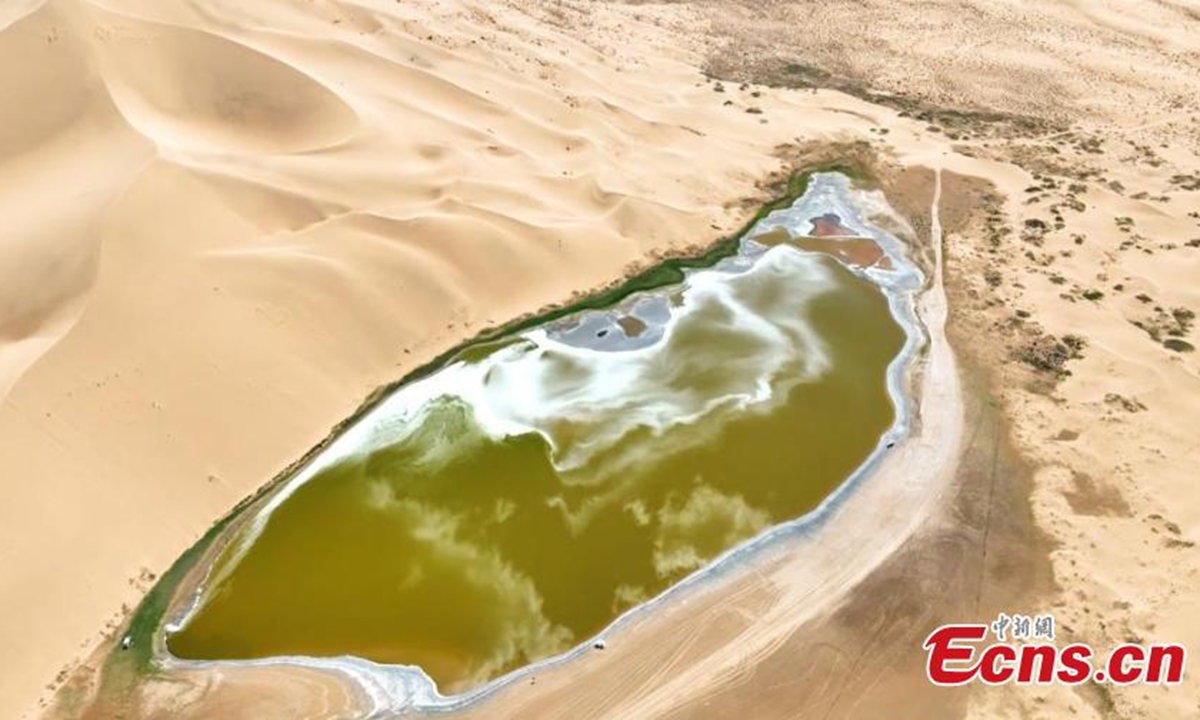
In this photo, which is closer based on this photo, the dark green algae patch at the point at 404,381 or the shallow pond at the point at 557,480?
the dark green algae patch at the point at 404,381

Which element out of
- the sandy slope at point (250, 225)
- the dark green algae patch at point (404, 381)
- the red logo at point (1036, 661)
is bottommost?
the red logo at point (1036, 661)

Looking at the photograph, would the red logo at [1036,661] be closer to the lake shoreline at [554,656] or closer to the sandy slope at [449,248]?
the sandy slope at [449,248]

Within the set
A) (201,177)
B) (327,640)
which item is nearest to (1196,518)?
(327,640)

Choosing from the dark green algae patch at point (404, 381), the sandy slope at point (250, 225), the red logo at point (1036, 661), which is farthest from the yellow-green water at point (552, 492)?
the red logo at point (1036, 661)

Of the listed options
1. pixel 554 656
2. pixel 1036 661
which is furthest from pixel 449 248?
pixel 1036 661

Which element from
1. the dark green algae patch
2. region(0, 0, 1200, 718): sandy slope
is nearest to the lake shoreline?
the dark green algae patch

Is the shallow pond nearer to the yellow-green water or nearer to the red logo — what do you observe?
the yellow-green water
